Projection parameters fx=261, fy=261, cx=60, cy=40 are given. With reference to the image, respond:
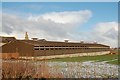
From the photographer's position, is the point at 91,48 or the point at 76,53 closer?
the point at 76,53

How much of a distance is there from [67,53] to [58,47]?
2.65 metres

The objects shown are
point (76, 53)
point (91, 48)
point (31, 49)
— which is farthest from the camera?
point (91, 48)

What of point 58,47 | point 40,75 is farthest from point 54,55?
point 40,75

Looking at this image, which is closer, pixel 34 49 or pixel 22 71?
pixel 22 71

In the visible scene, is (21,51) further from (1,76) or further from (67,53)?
(1,76)

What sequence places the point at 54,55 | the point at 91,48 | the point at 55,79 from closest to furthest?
the point at 55,79, the point at 54,55, the point at 91,48

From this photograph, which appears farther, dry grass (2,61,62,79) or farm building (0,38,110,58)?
farm building (0,38,110,58)

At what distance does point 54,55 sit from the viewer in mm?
48781

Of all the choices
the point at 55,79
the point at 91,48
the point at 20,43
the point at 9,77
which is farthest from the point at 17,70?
the point at 91,48

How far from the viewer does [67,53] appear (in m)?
53.0

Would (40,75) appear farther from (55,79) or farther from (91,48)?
(91,48)

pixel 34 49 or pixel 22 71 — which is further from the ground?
pixel 34 49

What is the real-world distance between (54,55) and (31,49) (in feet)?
17.1

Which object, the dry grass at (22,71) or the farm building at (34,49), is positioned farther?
the farm building at (34,49)
